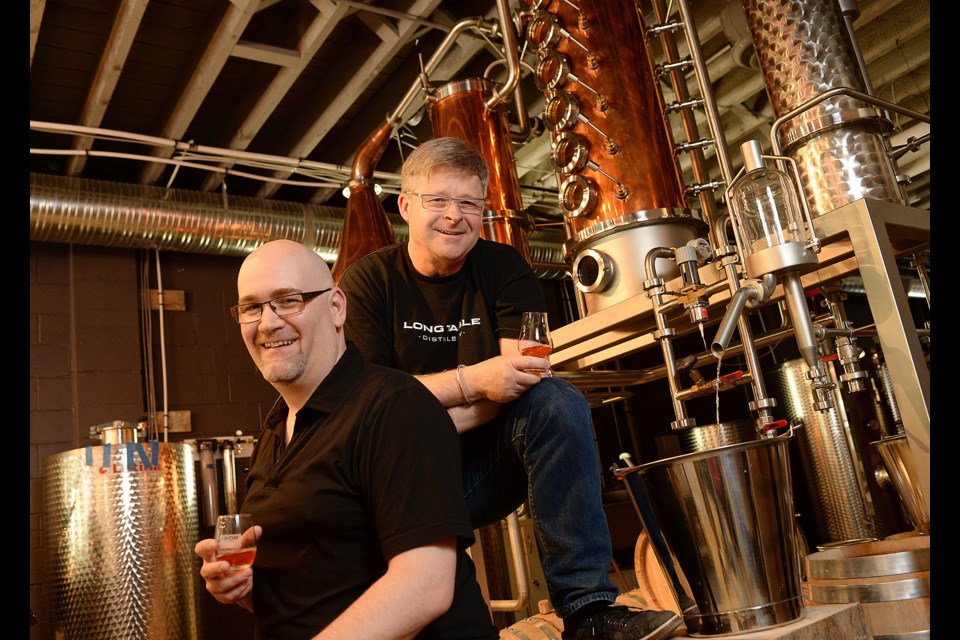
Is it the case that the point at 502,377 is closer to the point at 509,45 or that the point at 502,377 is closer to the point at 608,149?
the point at 608,149

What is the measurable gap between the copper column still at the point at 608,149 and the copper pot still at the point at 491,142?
1.99 ft

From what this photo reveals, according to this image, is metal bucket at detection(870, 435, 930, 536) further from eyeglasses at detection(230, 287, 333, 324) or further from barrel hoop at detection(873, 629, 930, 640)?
eyeglasses at detection(230, 287, 333, 324)

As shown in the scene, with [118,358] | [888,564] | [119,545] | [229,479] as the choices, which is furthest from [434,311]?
[118,358]

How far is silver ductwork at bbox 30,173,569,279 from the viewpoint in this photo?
15.1ft

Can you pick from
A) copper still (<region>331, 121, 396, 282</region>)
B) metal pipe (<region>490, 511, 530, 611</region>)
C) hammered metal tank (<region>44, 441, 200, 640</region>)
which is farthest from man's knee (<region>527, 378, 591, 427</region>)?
hammered metal tank (<region>44, 441, 200, 640</region>)

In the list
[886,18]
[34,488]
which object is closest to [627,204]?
[886,18]

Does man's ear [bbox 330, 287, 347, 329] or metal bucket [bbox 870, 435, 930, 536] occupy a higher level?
man's ear [bbox 330, 287, 347, 329]

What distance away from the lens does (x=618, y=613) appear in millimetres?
1522

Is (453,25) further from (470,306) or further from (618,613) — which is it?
(618,613)

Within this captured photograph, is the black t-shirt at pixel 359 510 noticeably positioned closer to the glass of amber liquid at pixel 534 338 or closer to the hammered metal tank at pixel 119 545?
the glass of amber liquid at pixel 534 338

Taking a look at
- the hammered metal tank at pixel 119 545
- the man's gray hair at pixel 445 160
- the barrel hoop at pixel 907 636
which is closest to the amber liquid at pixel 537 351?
the man's gray hair at pixel 445 160

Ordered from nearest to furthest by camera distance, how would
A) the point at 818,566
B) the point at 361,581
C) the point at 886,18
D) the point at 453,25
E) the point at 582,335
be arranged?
1. the point at 361,581
2. the point at 818,566
3. the point at 582,335
4. the point at 453,25
5. the point at 886,18

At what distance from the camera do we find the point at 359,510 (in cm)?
140
